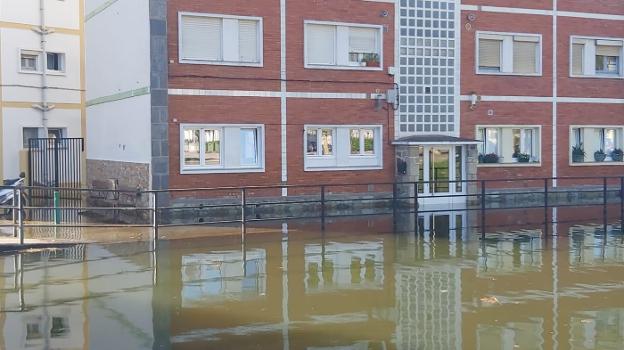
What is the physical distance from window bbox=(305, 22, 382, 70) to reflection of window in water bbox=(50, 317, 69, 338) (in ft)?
48.0

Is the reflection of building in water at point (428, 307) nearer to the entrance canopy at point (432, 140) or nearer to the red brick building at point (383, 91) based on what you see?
the red brick building at point (383, 91)

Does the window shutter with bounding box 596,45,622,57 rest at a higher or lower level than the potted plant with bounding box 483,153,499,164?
higher

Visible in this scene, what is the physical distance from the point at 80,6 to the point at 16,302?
2391 cm

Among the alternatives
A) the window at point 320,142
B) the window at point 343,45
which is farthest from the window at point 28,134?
the window at point 343,45

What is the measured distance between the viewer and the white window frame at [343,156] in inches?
870

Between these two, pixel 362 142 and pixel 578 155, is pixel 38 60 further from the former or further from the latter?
pixel 578 155

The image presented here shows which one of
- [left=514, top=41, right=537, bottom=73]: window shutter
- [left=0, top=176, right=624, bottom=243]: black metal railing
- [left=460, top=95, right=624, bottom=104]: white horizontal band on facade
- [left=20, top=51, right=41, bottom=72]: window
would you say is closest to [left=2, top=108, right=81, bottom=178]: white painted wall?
[left=20, top=51, right=41, bottom=72]: window

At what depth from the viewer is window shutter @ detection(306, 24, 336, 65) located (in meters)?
22.1

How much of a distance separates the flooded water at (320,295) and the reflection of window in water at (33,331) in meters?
0.04

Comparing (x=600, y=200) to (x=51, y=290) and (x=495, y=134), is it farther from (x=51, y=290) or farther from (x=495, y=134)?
(x=51, y=290)

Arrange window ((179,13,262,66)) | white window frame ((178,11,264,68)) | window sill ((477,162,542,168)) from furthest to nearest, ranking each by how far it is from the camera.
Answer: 1. window sill ((477,162,542,168))
2. window ((179,13,262,66))
3. white window frame ((178,11,264,68))

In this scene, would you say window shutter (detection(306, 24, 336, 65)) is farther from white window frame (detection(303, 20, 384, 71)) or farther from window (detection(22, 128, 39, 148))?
window (detection(22, 128, 39, 148))

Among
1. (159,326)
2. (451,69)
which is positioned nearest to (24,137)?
(451,69)

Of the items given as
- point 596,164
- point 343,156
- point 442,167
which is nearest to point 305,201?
point 343,156
